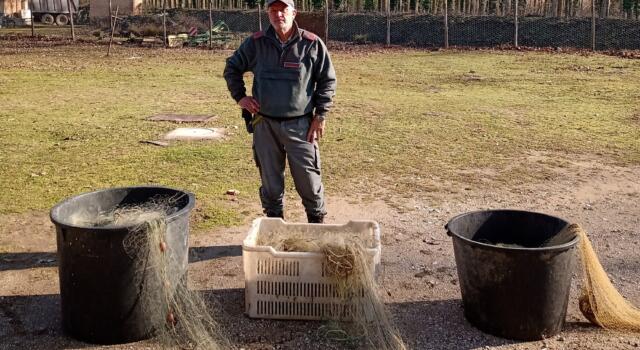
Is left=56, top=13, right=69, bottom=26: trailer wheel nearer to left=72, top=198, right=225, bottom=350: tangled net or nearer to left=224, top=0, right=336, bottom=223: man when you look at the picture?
left=224, top=0, right=336, bottom=223: man

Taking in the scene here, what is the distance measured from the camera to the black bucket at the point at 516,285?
11.7ft

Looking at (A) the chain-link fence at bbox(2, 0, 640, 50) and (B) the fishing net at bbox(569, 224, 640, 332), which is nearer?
(B) the fishing net at bbox(569, 224, 640, 332)

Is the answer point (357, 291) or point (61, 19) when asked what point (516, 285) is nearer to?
point (357, 291)

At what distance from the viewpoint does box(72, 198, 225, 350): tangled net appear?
3.52 meters

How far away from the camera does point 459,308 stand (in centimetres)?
416

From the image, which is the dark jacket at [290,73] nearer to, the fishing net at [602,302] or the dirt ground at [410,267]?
the dirt ground at [410,267]

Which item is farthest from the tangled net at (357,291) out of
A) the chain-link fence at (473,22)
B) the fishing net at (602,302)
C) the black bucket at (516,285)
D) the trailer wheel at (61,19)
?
the trailer wheel at (61,19)

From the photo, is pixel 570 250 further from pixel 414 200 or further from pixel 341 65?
pixel 341 65

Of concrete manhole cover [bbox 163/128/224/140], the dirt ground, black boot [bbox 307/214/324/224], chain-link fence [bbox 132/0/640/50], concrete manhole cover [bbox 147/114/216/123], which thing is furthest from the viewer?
chain-link fence [bbox 132/0/640/50]

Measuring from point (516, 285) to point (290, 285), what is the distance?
4.14 ft

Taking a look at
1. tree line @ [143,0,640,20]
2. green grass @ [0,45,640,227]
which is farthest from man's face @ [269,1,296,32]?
tree line @ [143,0,640,20]

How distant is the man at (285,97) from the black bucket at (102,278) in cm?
102

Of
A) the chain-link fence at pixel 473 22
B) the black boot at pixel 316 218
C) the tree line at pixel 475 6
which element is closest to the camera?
the black boot at pixel 316 218

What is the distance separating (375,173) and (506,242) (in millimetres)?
3219
